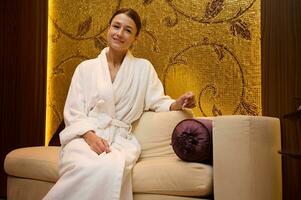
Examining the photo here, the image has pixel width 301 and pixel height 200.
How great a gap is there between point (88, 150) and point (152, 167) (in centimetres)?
35

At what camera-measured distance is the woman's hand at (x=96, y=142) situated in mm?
1916

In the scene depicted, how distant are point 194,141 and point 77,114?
0.74m

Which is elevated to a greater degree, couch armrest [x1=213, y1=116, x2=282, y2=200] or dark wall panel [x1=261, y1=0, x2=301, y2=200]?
dark wall panel [x1=261, y1=0, x2=301, y2=200]

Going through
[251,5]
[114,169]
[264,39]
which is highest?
[251,5]

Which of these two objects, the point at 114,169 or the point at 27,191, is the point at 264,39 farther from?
the point at 27,191

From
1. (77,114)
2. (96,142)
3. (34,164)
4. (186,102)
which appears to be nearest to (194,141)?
(186,102)

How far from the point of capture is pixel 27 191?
2215 mm

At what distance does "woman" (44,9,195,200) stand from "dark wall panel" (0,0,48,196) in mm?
1091

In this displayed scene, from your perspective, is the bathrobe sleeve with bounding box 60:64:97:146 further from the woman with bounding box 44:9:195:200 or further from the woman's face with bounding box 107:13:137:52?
the woman's face with bounding box 107:13:137:52

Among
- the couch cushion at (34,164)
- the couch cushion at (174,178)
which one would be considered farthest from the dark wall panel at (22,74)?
the couch cushion at (174,178)

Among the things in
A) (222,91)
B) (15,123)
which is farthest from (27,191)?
(222,91)

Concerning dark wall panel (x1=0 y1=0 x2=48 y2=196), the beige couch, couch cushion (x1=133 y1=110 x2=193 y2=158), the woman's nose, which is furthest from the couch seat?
dark wall panel (x1=0 y1=0 x2=48 y2=196)

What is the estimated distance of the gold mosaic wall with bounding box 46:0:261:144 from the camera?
8.19 feet

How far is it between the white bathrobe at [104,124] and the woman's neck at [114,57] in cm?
5
